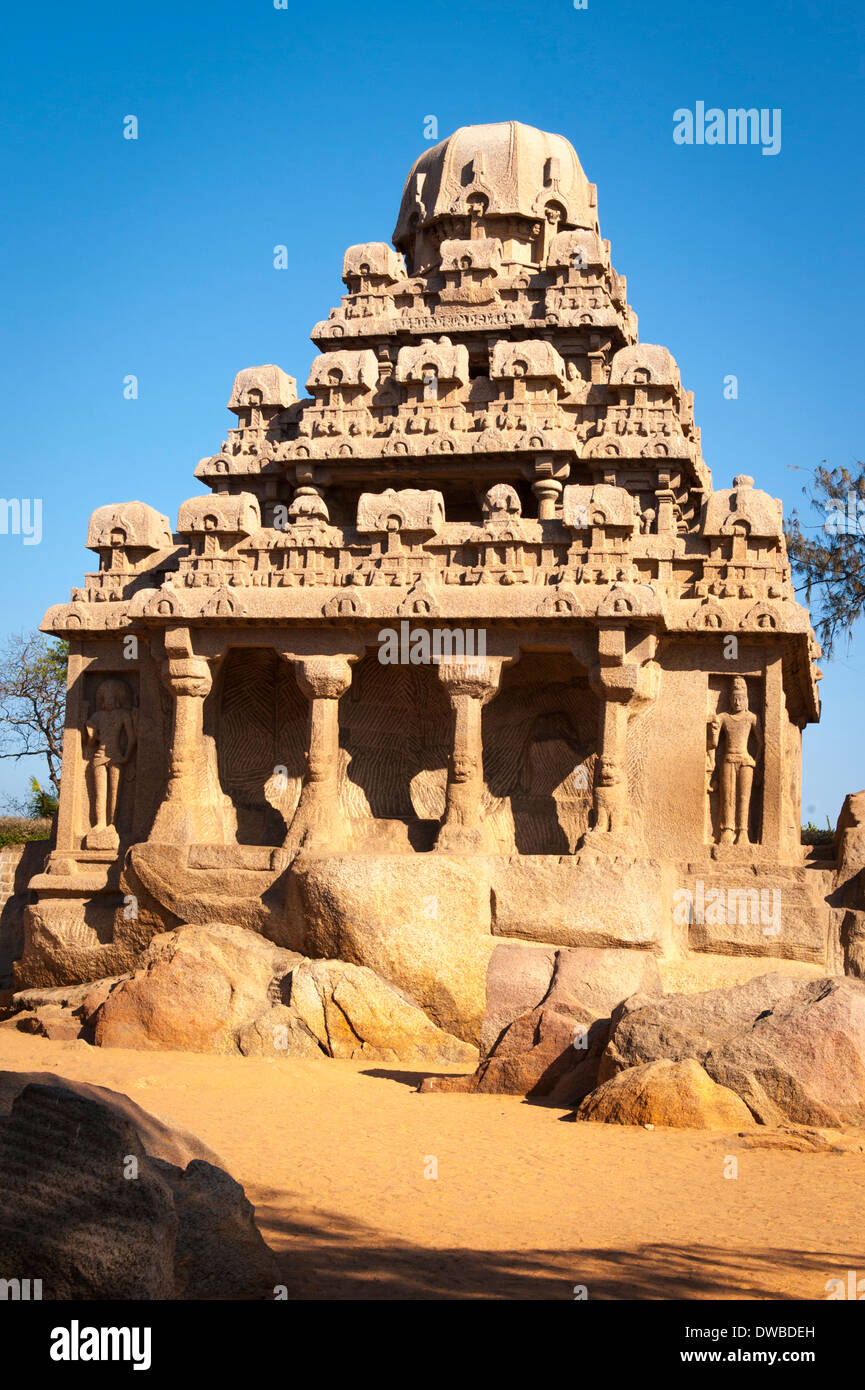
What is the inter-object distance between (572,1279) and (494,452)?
1476cm

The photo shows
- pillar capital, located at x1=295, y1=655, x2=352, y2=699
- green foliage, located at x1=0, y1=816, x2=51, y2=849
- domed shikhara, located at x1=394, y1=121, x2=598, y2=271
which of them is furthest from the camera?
green foliage, located at x1=0, y1=816, x2=51, y2=849

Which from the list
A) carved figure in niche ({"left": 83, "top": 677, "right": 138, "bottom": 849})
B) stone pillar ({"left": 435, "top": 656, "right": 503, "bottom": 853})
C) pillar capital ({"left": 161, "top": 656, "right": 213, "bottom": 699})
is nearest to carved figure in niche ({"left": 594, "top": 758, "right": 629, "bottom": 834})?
stone pillar ({"left": 435, "top": 656, "right": 503, "bottom": 853})

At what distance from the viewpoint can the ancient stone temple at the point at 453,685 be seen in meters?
17.9

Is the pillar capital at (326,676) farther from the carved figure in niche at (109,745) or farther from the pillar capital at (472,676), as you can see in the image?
the carved figure in niche at (109,745)

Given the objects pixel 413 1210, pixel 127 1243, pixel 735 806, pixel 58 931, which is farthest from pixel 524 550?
pixel 127 1243

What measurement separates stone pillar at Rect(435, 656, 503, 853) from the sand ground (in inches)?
180

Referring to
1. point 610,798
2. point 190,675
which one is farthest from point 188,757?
point 610,798

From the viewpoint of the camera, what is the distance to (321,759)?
1928 cm

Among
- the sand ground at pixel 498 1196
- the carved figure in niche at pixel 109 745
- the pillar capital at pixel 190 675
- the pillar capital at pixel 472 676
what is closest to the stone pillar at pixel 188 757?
the pillar capital at pixel 190 675

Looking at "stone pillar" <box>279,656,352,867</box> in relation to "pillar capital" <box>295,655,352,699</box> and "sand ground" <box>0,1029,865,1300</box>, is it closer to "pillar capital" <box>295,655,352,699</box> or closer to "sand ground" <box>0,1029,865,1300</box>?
"pillar capital" <box>295,655,352,699</box>

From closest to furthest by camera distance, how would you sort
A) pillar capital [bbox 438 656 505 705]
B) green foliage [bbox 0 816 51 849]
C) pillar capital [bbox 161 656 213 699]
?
pillar capital [bbox 438 656 505 705] < pillar capital [bbox 161 656 213 699] < green foliage [bbox 0 816 51 849]

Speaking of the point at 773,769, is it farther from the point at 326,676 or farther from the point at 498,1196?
the point at 498,1196

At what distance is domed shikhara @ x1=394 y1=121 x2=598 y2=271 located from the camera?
25.4m

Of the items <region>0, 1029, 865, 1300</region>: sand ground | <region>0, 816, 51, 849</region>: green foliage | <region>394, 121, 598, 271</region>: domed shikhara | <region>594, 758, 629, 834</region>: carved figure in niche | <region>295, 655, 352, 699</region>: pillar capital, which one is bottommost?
<region>0, 1029, 865, 1300</region>: sand ground
